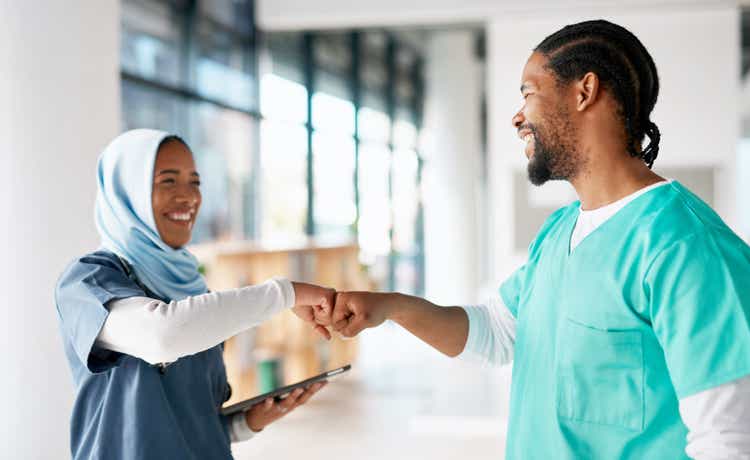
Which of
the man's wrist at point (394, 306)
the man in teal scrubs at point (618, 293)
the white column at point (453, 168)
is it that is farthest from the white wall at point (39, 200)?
the white column at point (453, 168)

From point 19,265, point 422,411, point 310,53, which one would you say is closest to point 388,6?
point 310,53

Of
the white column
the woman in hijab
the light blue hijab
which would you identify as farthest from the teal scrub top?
the white column

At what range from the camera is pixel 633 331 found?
1.12 m

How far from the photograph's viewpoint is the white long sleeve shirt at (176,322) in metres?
1.34

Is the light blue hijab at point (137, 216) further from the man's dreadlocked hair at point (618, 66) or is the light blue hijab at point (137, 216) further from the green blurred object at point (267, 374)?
the green blurred object at point (267, 374)

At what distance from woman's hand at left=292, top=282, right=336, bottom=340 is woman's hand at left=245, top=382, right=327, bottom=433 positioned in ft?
0.49

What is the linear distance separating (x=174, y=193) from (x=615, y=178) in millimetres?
943

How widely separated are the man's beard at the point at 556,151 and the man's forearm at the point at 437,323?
41 centimetres

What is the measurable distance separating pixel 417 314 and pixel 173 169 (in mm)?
629

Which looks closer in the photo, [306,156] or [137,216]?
[137,216]

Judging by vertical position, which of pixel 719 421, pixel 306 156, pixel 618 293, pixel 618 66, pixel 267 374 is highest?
pixel 306 156

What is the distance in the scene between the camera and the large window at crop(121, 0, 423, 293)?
5844 millimetres

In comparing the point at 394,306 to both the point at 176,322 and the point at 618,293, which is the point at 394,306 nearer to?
the point at 176,322

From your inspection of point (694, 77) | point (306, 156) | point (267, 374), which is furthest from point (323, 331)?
point (306, 156)
